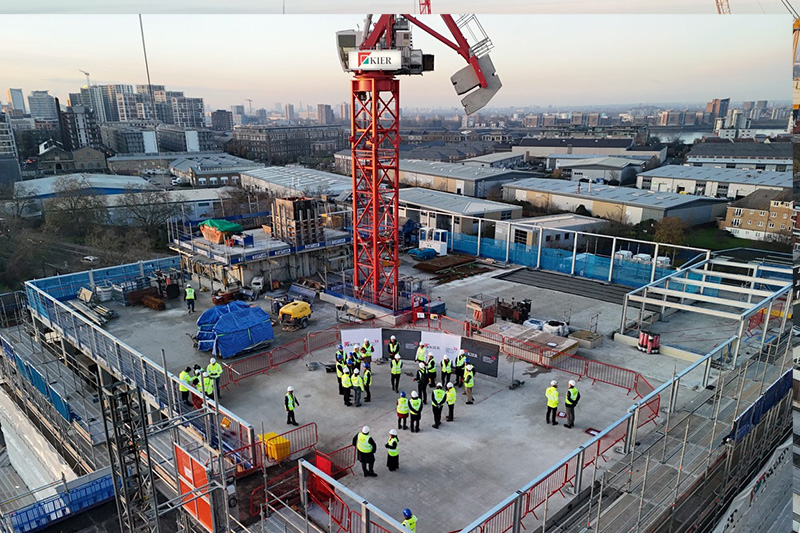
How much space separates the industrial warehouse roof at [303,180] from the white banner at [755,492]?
134 feet

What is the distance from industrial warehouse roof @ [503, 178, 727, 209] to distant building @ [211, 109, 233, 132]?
144229 mm

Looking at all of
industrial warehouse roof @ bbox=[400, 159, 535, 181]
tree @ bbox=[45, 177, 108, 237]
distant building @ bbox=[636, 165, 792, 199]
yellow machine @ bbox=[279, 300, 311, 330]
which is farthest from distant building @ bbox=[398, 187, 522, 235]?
tree @ bbox=[45, 177, 108, 237]

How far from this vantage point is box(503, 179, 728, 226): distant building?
42.1 metres

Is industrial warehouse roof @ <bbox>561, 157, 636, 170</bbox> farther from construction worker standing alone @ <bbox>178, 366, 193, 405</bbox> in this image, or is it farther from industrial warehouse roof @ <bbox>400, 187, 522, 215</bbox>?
construction worker standing alone @ <bbox>178, 366, 193, 405</bbox>

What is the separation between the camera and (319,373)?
1664cm

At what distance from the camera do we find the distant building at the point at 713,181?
48.0 metres

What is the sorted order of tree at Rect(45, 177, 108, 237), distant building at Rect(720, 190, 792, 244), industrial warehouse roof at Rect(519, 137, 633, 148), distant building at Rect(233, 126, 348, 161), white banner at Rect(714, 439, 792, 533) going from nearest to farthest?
white banner at Rect(714, 439, 792, 533), distant building at Rect(720, 190, 792, 244), tree at Rect(45, 177, 108, 237), industrial warehouse roof at Rect(519, 137, 633, 148), distant building at Rect(233, 126, 348, 161)

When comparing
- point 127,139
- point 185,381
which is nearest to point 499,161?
point 127,139

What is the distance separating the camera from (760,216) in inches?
1590

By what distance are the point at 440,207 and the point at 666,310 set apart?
19.9 meters

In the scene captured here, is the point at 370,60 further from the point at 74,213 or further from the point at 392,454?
the point at 74,213

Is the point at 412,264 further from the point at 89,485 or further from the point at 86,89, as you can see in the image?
the point at 86,89

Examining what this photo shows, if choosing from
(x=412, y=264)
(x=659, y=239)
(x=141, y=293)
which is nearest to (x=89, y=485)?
(x=141, y=293)

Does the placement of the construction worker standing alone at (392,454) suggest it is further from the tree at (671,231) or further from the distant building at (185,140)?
the distant building at (185,140)
